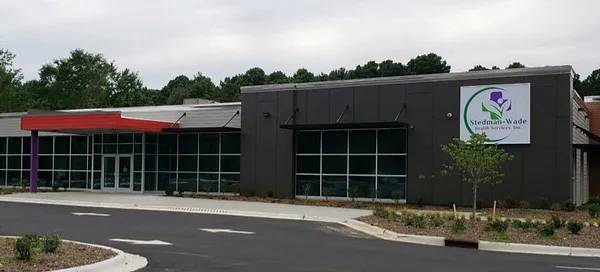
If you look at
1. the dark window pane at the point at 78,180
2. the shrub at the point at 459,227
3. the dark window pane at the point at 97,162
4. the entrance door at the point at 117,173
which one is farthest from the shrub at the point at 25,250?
the dark window pane at the point at 78,180

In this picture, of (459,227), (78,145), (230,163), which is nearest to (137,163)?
(78,145)

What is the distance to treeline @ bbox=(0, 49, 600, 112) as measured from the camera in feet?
246

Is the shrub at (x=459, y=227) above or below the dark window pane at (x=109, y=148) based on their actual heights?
below

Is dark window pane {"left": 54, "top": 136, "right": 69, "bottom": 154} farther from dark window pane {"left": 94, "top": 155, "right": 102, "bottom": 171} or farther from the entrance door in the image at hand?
the entrance door

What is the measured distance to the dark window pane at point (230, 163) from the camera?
106 feet

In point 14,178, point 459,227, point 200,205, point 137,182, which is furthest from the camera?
point 14,178

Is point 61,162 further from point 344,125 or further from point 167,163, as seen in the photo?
point 344,125

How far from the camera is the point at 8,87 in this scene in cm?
6156

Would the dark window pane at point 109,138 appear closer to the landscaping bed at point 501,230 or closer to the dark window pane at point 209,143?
the dark window pane at point 209,143

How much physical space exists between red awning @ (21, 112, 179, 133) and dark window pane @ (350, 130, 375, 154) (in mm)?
9450

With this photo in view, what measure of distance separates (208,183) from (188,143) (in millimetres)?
2379

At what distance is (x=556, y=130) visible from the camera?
24.8 meters

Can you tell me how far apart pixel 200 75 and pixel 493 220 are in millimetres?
79151

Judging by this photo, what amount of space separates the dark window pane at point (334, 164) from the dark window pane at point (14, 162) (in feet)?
64.7
